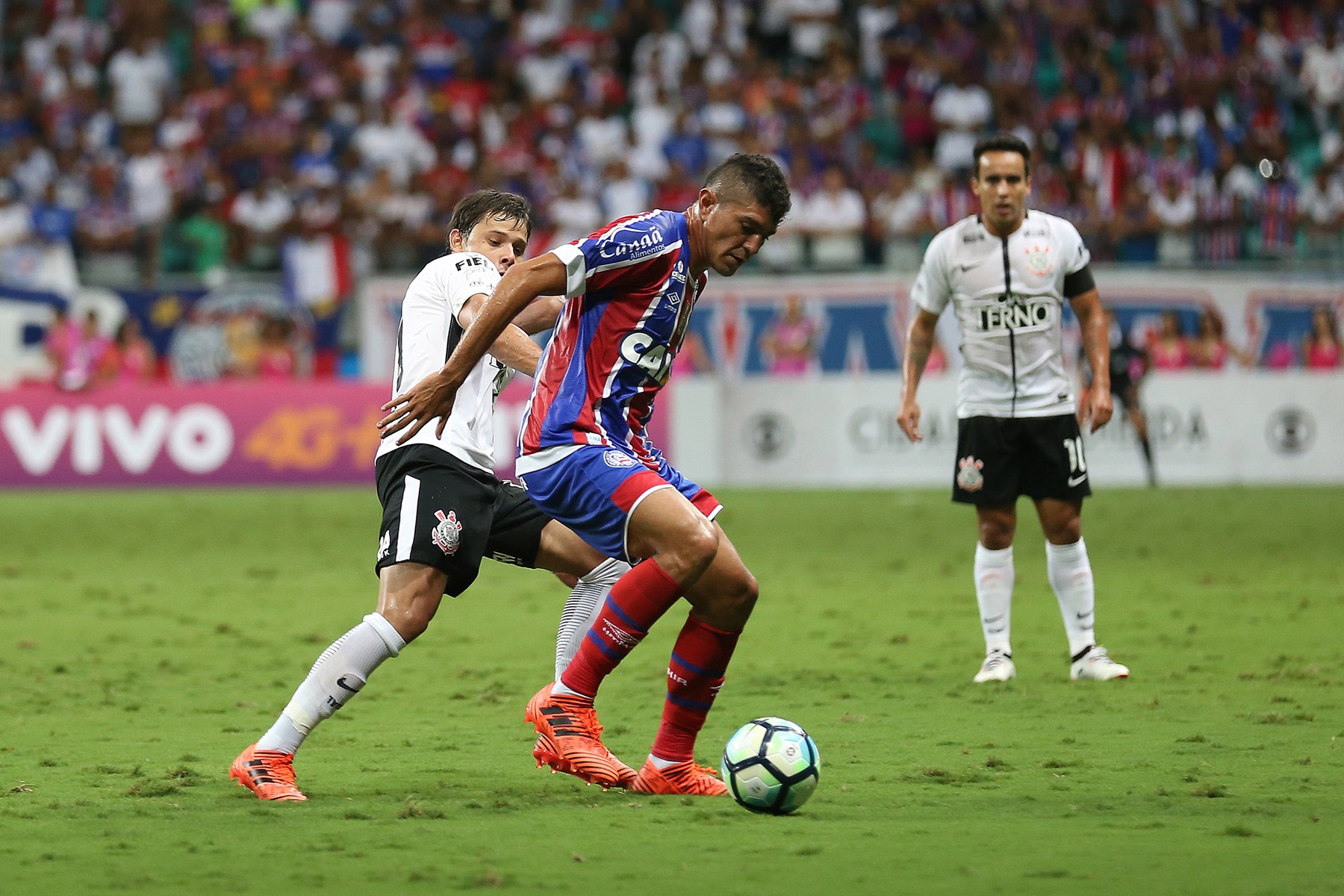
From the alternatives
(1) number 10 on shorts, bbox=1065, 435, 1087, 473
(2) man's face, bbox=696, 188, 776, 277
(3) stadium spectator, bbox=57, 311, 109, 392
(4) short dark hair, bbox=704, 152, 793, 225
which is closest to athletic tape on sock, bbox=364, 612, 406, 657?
(2) man's face, bbox=696, 188, 776, 277

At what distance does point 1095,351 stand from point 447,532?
349 centimetres

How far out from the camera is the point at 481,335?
498 centimetres

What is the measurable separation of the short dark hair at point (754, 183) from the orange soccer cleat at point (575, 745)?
1626 millimetres

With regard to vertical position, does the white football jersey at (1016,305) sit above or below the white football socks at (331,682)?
above

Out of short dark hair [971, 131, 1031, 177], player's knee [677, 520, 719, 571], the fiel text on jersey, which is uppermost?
short dark hair [971, 131, 1031, 177]

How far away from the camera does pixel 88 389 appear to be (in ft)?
63.9

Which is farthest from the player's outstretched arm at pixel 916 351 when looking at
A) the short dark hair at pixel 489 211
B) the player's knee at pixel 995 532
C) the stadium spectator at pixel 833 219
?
the stadium spectator at pixel 833 219

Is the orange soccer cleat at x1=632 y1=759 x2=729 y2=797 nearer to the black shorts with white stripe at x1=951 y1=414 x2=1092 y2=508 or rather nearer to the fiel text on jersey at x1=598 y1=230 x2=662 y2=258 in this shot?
the fiel text on jersey at x1=598 y1=230 x2=662 y2=258

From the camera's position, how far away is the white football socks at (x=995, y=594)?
25.3 ft

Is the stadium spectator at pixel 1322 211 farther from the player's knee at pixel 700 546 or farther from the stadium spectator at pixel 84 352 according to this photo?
the player's knee at pixel 700 546

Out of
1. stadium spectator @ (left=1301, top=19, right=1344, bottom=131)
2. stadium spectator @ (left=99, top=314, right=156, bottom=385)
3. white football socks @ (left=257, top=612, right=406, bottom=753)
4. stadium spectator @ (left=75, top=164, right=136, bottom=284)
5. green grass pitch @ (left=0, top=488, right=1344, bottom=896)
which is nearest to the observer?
green grass pitch @ (left=0, top=488, right=1344, bottom=896)

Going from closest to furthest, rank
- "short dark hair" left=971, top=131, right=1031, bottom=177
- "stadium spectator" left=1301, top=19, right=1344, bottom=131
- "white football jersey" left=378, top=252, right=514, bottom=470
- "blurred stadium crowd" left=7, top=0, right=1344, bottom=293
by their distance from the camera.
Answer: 1. "white football jersey" left=378, top=252, right=514, bottom=470
2. "short dark hair" left=971, top=131, right=1031, bottom=177
3. "blurred stadium crowd" left=7, top=0, right=1344, bottom=293
4. "stadium spectator" left=1301, top=19, right=1344, bottom=131

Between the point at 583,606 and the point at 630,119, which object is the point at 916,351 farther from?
the point at 630,119

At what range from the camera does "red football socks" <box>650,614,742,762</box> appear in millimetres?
5301
